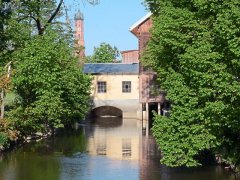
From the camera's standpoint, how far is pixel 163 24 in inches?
818

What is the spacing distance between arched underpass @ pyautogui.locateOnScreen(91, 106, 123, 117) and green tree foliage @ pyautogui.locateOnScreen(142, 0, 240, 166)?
29876 millimetres

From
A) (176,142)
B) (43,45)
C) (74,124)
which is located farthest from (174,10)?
(74,124)

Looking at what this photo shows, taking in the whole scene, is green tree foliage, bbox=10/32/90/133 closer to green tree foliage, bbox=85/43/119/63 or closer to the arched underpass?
the arched underpass

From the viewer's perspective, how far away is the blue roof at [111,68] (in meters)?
50.5

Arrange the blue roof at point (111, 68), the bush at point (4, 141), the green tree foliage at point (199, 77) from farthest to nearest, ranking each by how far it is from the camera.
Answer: the blue roof at point (111, 68)
the bush at point (4, 141)
the green tree foliage at point (199, 77)

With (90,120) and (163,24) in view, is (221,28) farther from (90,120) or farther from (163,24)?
(90,120)

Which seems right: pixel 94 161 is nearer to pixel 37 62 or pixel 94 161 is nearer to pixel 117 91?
pixel 37 62

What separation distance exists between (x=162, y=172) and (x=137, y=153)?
5809 millimetres

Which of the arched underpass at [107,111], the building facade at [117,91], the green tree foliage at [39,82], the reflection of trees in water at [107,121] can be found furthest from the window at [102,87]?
the green tree foliage at [39,82]

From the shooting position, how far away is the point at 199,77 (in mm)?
18188

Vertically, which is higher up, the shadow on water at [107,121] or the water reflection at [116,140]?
the shadow on water at [107,121]

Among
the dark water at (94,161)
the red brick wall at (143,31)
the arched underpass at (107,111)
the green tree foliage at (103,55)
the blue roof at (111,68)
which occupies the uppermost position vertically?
the green tree foliage at (103,55)

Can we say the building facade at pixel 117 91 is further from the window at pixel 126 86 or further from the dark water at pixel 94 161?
the dark water at pixel 94 161

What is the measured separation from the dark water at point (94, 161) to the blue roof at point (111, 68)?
15.7 metres
